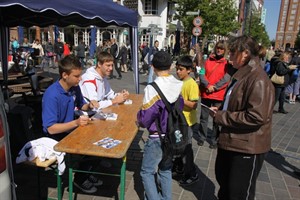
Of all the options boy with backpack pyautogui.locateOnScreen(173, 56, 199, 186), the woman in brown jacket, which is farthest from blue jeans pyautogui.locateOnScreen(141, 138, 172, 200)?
boy with backpack pyautogui.locateOnScreen(173, 56, 199, 186)

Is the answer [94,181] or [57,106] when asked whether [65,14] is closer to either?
[57,106]

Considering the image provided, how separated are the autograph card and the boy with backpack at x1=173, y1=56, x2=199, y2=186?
1174 millimetres

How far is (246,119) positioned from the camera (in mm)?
2125

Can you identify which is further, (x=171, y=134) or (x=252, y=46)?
(x=171, y=134)

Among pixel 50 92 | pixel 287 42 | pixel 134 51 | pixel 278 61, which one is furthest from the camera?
pixel 287 42

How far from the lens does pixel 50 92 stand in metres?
2.83

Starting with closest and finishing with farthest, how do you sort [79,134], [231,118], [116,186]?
1. [231,118]
2. [79,134]
3. [116,186]

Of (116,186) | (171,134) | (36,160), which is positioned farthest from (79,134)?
(116,186)

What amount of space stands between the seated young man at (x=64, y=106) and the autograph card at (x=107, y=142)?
1.45 feet

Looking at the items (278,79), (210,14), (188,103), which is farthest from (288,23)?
(188,103)

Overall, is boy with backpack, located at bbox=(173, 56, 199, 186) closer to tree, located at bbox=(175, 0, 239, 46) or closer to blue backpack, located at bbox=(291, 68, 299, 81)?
blue backpack, located at bbox=(291, 68, 299, 81)

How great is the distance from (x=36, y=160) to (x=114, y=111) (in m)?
1.20

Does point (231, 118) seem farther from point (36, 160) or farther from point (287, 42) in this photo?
point (287, 42)

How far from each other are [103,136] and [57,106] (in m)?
0.64
